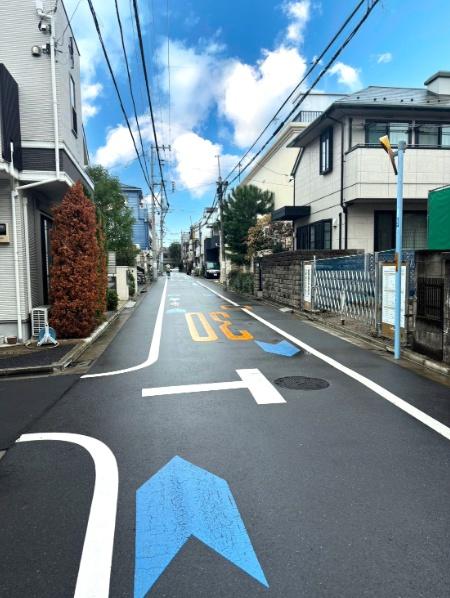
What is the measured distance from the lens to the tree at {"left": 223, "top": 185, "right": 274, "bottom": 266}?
1120 inches

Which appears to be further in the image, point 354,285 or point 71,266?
point 354,285

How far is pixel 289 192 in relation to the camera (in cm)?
2927

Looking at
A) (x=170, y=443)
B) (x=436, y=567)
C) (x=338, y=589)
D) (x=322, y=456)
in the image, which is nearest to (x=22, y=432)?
(x=170, y=443)

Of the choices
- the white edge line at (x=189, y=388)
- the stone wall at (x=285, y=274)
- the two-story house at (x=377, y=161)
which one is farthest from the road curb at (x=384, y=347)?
the two-story house at (x=377, y=161)

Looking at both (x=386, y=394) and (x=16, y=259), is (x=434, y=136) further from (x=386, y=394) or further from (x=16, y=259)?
(x=16, y=259)

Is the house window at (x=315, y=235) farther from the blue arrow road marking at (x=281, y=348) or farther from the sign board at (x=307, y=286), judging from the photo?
the blue arrow road marking at (x=281, y=348)

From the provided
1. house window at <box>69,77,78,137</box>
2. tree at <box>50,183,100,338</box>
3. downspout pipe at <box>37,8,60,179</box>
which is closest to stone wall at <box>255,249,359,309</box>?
tree at <box>50,183,100,338</box>

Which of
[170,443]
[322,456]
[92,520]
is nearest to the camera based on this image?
[92,520]

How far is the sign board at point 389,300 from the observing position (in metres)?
8.27

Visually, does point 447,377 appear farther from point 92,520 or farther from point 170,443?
point 92,520

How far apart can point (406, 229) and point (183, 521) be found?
1677 centimetres

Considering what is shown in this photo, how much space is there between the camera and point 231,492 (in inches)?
126

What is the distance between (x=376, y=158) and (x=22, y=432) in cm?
1528

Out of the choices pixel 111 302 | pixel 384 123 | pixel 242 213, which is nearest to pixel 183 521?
pixel 111 302
